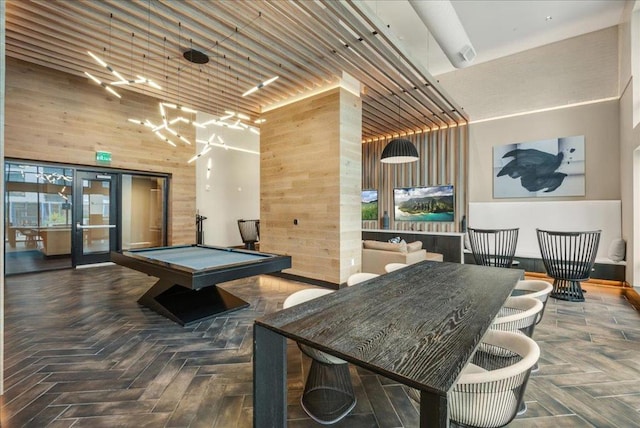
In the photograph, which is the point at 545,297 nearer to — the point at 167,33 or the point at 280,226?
the point at 280,226

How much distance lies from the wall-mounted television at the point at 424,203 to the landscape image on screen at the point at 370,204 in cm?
60

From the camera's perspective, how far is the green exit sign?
6387 millimetres

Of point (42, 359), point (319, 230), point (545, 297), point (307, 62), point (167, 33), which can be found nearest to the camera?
point (545, 297)

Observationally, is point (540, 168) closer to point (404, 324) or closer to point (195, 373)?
point (404, 324)

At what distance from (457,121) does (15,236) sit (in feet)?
32.0

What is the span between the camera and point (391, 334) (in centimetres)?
131

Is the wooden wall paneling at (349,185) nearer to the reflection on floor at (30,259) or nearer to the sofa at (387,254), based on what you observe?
the sofa at (387,254)

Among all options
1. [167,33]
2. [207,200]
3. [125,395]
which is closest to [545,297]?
[125,395]

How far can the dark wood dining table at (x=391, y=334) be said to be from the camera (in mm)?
994

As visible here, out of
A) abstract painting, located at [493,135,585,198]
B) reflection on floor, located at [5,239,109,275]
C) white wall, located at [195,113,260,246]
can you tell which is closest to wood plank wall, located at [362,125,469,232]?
abstract painting, located at [493,135,585,198]

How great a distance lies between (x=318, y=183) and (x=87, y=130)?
5193 millimetres

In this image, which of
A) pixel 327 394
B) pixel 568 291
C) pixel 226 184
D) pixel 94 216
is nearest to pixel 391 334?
pixel 327 394

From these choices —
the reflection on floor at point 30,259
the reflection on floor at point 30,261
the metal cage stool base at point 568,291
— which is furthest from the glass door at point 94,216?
the metal cage stool base at point 568,291

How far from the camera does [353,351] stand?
1.14m
